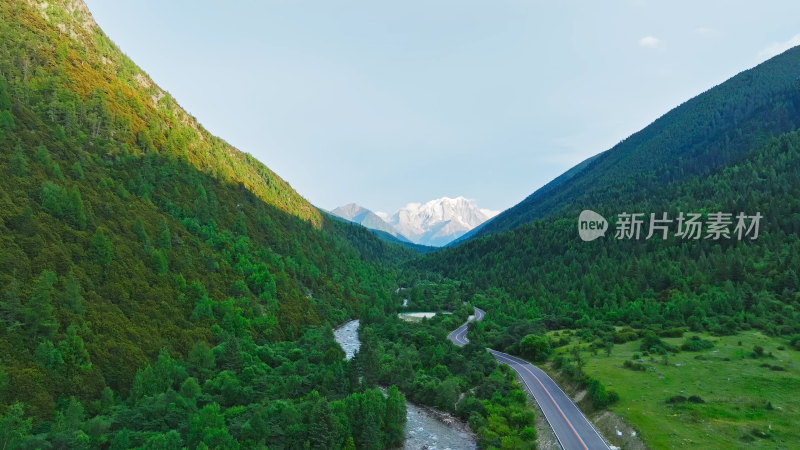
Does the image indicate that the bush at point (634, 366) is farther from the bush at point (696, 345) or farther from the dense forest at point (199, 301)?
the bush at point (696, 345)

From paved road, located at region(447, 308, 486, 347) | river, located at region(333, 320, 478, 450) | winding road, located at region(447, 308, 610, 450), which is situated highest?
winding road, located at region(447, 308, 610, 450)

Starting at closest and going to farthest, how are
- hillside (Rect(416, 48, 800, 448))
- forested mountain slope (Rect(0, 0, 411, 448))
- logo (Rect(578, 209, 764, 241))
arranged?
forested mountain slope (Rect(0, 0, 411, 448)) < hillside (Rect(416, 48, 800, 448)) < logo (Rect(578, 209, 764, 241))

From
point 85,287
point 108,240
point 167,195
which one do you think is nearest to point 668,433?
point 85,287

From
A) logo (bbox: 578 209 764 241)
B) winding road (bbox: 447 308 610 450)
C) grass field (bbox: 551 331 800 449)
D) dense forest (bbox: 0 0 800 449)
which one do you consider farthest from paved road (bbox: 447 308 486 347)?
logo (bbox: 578 209 764 241)

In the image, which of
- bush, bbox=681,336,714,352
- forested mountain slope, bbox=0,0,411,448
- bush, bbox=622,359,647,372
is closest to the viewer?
forested mountain slope, bbox=0,0,411,448

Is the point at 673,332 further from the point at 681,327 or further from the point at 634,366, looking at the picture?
the point at 634,366

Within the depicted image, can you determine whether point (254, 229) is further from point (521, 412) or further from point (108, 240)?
point (521, 412)

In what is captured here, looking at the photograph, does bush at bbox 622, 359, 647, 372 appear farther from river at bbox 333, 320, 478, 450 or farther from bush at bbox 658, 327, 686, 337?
river at bbox 333, 320, 478, 450
